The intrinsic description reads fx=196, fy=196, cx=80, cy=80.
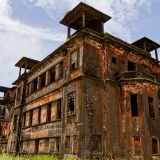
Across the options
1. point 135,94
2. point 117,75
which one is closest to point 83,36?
point 117,75

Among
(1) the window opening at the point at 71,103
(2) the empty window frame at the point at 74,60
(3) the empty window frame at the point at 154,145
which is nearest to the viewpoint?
(3) the empty window frame at the point at 154,145

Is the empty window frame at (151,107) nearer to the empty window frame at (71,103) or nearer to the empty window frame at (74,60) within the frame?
the empty window frame at (71,103)

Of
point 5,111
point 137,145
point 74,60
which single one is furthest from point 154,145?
point 5,111

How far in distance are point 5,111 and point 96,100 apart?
24552 millimetres

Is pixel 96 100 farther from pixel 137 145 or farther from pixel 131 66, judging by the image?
pixel 131 66

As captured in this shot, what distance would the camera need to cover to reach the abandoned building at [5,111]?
104 ft

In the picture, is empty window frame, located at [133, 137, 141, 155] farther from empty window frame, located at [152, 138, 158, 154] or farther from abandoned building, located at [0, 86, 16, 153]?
abandoned building, located at [0, 86, 16, 153]

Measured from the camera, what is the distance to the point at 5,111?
3469 centimetres

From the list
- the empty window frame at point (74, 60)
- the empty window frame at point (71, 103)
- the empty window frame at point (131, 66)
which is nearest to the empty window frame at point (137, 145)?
the empty window frame at point (71, 103)

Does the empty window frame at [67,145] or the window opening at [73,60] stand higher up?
the window opening at [73,60]

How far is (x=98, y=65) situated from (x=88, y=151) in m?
6.90

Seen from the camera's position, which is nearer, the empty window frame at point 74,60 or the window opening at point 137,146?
the window opening at point 137,146

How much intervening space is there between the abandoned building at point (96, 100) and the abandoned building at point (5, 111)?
42.8ft

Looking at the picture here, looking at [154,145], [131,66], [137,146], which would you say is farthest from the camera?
[131,66]
